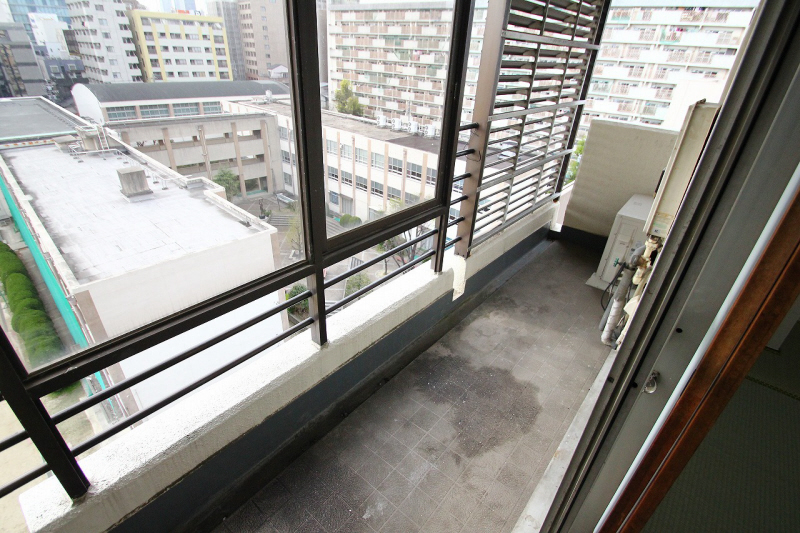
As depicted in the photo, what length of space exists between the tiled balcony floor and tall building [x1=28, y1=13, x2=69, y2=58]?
1931 millimetres

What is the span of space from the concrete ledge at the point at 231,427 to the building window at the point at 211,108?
99 cm

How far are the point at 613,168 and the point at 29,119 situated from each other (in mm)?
4255

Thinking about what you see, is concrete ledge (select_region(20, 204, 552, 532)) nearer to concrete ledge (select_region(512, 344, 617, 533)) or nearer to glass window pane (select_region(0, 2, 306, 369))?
glass window pane (select_region(0, 2, 306, 369))

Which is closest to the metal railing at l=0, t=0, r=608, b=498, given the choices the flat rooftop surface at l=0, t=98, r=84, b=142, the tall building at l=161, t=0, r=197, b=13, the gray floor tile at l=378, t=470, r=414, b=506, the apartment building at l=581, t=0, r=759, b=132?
the tall building at l=161, t=0, r=197, b=13

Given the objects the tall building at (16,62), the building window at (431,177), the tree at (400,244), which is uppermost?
the tall building at (16,62)

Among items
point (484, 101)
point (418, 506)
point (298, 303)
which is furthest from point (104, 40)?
point (418, 506)

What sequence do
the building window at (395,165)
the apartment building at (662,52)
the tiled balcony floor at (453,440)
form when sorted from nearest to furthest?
1. the tiled balcony floor at (453,440)
2. the building window at (395,165)
3. the apartment building at (662,52)

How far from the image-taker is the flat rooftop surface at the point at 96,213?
1138 mm

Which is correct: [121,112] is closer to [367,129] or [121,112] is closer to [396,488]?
[367,129]

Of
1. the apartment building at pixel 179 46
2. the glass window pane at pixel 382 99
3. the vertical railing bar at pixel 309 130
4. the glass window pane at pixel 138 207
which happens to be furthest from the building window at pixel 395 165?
the apartment building at pixel 179 46

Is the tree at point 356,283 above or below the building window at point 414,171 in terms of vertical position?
below

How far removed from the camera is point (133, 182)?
1258mm

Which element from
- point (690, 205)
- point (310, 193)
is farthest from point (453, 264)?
point (690, 205)

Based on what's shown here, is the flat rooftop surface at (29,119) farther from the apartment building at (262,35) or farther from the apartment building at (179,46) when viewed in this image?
the apartment building at (262,35)
